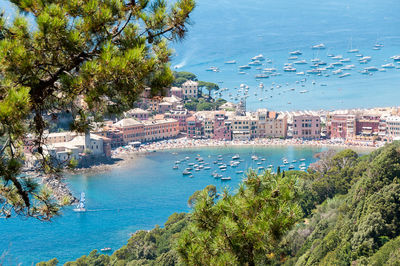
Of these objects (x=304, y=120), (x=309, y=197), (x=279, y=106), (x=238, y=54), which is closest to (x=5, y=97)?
(x=309, y=197)

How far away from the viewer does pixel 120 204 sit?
62.4 ft

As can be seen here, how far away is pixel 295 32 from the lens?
201 feet

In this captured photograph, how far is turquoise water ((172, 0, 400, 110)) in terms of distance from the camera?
3781 centimetres

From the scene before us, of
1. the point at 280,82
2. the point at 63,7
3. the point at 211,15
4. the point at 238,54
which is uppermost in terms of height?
the point at 211,15

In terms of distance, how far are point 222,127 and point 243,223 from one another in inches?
992

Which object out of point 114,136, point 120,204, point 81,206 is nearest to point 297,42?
point 114,136

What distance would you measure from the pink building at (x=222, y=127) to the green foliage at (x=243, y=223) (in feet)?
82.1

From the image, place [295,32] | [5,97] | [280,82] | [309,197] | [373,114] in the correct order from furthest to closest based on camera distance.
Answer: [295,32] < [280,82] < [373,114] < [309,197] < [5,97]

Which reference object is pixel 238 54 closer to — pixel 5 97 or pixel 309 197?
pixel 309 197

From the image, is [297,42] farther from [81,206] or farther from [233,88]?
[81,206]

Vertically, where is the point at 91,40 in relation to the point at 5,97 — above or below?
above

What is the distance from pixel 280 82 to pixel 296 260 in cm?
3362

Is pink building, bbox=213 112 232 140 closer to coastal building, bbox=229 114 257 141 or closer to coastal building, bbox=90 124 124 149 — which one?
coastal building, bbox=229 114 257 141

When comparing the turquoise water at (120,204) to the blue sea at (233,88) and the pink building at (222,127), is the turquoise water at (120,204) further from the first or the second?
the pink building at (222,127)
